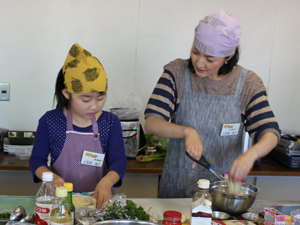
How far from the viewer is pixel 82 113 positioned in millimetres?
1522

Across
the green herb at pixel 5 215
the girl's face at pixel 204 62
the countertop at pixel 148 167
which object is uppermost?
the girl's face at pixel 204 62

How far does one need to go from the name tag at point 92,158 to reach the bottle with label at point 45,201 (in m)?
0.58

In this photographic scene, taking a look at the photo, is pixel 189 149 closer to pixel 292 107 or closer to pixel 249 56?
pixel 249 56

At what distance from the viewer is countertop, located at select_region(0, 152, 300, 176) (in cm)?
224

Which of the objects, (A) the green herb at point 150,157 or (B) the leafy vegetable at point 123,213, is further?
(A) the green herb at point 150,157

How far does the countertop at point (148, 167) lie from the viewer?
7.34 feet

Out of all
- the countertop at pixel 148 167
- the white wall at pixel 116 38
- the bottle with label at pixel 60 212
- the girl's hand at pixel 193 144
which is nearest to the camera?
the bottle with label at pixel 60 212

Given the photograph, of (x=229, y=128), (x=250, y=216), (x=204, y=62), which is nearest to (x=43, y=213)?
(x=250, y=216)

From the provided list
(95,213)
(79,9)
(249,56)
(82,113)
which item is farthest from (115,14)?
(95,213)

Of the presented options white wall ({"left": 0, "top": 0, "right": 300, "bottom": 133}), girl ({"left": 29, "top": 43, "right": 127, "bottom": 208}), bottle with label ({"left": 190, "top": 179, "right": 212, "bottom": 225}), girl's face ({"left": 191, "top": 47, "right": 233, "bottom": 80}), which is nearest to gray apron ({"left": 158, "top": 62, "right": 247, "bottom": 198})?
girl's face ({"left": 191, "top": 47, "right": 233, "bottom": 80})

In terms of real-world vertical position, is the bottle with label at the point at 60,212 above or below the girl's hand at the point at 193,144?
below

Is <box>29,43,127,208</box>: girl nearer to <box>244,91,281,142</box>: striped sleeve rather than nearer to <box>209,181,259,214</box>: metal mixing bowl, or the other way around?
<box>209,181,259,214</box>: metal mixing bowl

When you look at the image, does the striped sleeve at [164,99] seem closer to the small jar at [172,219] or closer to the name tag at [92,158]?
the name tag at [92,158]

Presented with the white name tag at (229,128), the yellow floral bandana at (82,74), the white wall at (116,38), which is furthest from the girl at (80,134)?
the white wall at (116,38)
